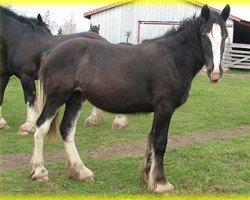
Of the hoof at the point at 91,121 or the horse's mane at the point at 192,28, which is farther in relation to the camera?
the hoof at the point at 91,121

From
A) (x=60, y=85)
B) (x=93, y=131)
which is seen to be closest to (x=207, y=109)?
(x=93, y=131)

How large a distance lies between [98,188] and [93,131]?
3707 mm

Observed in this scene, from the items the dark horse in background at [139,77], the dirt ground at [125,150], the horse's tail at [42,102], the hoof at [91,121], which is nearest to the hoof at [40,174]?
the dark horse in background at [139,77]

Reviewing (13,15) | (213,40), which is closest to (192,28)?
(213,40)

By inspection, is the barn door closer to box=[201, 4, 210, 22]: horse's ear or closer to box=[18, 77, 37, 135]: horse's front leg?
box=[18, 77, 37, 135]: horse's front leg

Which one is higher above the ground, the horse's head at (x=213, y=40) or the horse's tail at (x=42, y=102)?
the horse's head at (x=213, y=40)

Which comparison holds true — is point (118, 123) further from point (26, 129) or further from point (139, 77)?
point (139, 77)

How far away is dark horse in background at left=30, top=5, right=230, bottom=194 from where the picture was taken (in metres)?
5.10

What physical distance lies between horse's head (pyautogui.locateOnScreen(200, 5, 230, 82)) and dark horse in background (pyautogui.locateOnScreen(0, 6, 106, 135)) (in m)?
3.88

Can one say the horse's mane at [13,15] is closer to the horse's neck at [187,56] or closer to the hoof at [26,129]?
the hoof at [26,129]

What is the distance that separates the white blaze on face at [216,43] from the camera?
470 centimetres

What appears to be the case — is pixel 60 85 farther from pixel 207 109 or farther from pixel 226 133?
pixel 207 109

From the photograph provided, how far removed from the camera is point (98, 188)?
5320 mm

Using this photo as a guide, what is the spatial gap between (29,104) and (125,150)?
268 centimetres
